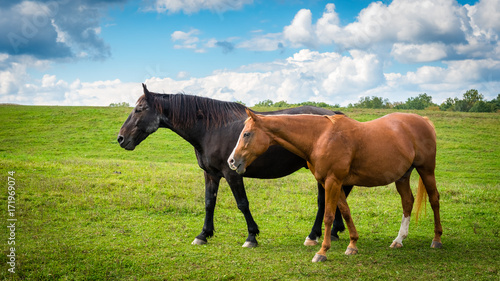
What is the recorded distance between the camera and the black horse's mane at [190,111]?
7309mm

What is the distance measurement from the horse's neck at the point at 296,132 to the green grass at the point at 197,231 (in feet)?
6.19

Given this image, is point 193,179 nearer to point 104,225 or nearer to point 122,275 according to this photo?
point 104,225

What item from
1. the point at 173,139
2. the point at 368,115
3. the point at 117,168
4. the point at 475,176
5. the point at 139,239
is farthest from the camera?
the point at 368,115

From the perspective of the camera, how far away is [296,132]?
240 inches

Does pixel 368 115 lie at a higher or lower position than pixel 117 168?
higher

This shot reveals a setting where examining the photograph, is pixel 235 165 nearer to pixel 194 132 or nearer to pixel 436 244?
pixel 194 132

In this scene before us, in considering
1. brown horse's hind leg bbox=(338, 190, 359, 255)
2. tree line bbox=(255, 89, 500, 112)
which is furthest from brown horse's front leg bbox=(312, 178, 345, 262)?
tree line bbox=(255, 89, 500, 112)

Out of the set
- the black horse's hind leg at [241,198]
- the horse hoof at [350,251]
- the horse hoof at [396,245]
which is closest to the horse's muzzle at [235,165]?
the black horse's hind leg at [241,198]

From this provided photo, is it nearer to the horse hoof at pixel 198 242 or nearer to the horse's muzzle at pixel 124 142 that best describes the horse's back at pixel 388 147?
the horse hoof at pixel 198 242

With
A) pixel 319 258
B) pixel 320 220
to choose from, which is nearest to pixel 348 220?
pixel 319 258

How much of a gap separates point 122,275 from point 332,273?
3139 mm

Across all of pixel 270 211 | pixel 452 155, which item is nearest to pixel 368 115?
pixel 452 155

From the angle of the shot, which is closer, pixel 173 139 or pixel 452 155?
pixel 452 155

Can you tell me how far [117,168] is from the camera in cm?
1580
